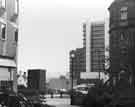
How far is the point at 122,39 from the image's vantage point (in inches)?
1907

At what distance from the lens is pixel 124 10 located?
4906cm

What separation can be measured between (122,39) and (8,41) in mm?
21606

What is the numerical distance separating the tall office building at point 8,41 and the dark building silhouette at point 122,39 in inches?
662

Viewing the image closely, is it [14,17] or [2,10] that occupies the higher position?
[2,10]

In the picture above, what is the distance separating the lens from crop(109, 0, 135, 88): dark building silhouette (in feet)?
145

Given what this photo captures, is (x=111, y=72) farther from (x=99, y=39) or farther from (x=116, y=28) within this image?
(x=99, y=39)

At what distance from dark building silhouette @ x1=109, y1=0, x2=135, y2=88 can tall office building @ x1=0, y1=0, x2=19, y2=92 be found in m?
16.8

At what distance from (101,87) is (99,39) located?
519ft

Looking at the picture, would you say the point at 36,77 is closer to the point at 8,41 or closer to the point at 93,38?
the point at 8,41

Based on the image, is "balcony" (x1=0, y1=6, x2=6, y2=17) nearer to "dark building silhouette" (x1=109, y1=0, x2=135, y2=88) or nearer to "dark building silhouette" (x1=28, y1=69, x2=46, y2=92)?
"dark building silhouette" (x1=28, y1=69, x2=46, y2=92)

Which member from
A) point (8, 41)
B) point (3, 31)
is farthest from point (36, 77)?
point (3, 31)

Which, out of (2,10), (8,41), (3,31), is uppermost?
(2,10)

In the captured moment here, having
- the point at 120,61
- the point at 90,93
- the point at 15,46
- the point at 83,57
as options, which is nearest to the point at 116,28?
the point at 120,61

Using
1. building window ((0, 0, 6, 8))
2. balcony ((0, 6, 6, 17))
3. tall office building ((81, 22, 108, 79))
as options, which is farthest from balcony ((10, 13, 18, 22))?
tall office building ((81, 22, 108, 79))
